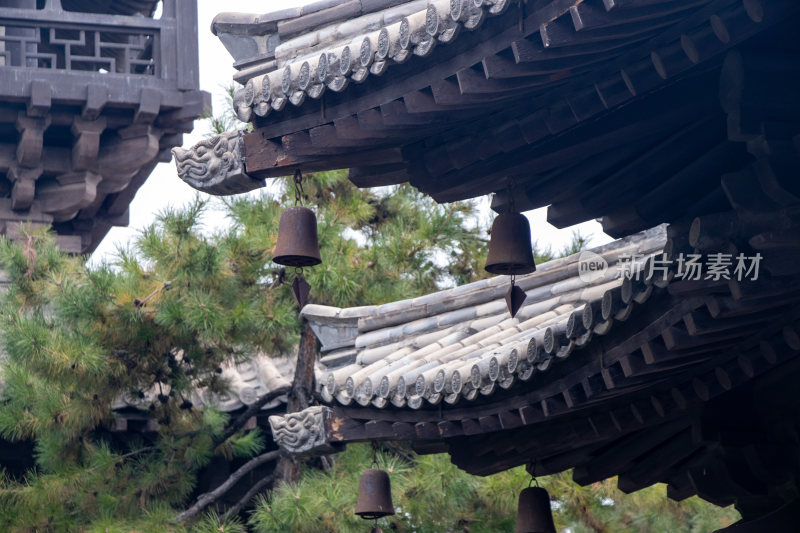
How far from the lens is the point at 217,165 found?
14.8 feet

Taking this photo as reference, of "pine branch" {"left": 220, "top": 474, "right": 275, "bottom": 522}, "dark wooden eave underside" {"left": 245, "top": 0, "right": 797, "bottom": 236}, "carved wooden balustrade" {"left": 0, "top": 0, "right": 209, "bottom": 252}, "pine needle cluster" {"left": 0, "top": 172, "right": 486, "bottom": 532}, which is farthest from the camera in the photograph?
"carved wooden balustrade" {"left": 0, "top": 0, "right": 209, "bottom": 252}

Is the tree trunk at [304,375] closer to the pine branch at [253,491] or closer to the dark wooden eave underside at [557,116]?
the pine branch at [253,491]

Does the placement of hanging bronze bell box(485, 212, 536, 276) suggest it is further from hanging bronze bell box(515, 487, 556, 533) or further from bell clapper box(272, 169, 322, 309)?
hanging bronze bell box(515, 487, 556, 533)

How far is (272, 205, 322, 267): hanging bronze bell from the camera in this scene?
15.6 ft

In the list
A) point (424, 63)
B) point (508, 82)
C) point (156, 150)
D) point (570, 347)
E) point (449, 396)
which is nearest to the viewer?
point (508, 82)

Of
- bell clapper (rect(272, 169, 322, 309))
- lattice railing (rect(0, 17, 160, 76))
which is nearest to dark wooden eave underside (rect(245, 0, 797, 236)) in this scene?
bell clapper (rect(272, 169, 322, 309))

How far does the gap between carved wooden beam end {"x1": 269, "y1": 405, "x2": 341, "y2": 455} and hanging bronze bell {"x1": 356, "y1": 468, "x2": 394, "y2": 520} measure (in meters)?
0.23

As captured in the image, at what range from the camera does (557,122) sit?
152 inches

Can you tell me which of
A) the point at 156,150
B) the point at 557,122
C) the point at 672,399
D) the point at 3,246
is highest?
the point at 156,150

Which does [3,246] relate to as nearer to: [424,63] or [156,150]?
[156,150]

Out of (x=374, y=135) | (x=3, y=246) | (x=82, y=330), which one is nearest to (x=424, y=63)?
(x=374, y=135)

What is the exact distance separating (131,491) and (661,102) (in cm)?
546

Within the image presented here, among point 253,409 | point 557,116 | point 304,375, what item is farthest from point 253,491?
point 557,116

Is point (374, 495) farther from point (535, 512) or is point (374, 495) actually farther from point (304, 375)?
point (304, 375)
